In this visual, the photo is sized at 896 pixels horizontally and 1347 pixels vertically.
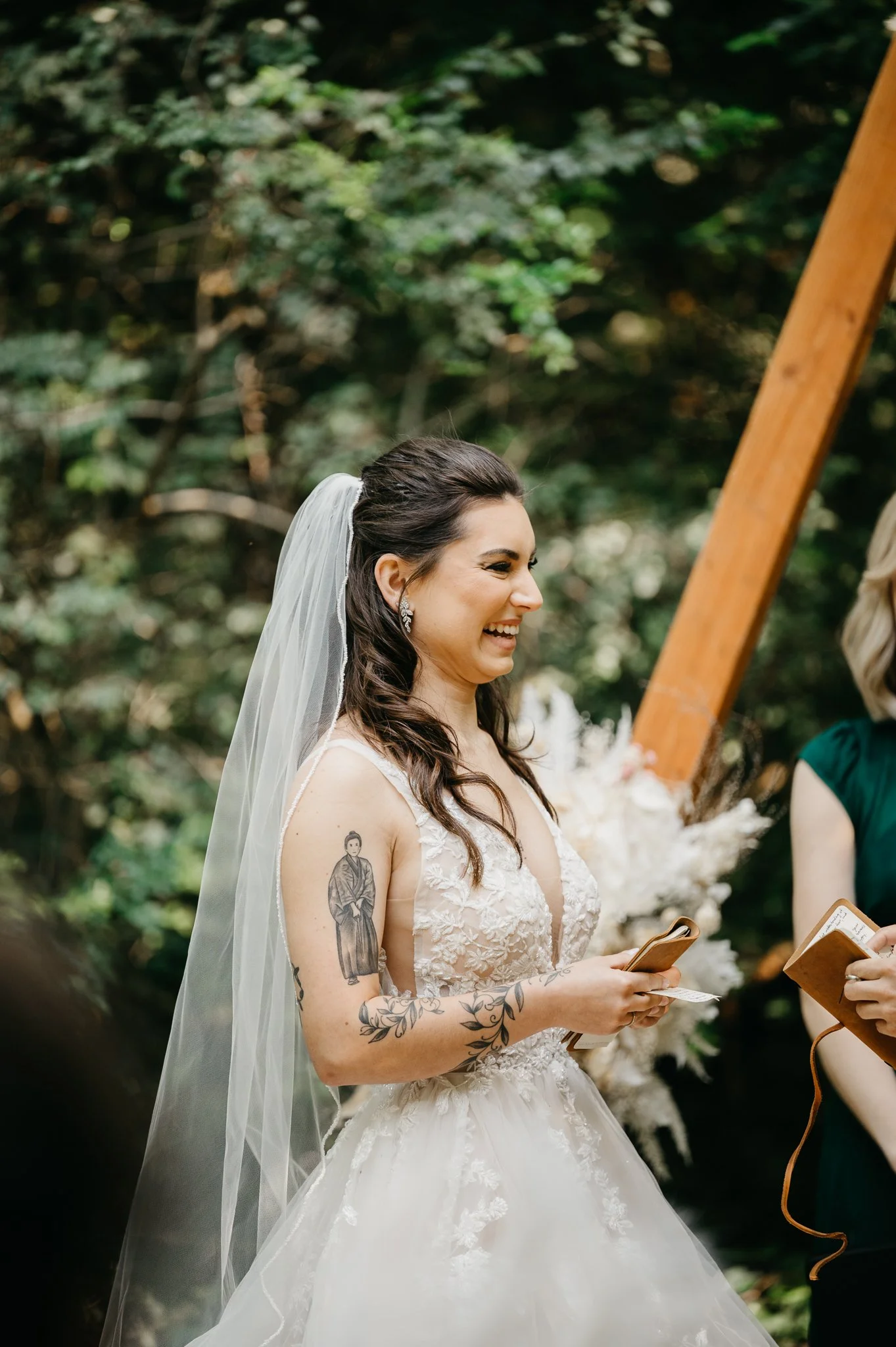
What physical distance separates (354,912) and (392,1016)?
0.16 metres

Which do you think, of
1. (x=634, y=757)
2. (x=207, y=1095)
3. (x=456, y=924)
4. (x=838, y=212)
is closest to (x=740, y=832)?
(x=634, y=757)

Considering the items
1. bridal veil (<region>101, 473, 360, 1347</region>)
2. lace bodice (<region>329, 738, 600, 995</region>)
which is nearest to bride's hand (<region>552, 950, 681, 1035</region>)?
lace bodice (<region>329, 738, 600, 995</region>)

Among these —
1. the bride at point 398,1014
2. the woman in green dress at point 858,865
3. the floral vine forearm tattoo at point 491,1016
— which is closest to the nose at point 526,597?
the bride at point 398,1014

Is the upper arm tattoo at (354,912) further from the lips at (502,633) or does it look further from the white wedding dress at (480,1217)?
the lips at (502,633)

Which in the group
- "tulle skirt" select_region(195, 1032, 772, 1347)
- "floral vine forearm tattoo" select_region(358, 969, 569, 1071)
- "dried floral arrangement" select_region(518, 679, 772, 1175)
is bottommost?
"dried floral arrangement" select_region(518, 679, 772, 1175)

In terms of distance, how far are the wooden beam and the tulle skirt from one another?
3.71 feet

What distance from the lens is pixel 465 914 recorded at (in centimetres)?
174

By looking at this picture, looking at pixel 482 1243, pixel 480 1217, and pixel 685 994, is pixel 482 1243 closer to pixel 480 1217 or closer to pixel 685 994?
pixel 480 1217

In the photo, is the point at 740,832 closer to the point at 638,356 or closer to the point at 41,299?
the point at 638,356

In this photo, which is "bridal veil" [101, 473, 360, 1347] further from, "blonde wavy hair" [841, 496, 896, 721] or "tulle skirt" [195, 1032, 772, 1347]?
"blonde wavy hair" [841, 496, 896, 721]

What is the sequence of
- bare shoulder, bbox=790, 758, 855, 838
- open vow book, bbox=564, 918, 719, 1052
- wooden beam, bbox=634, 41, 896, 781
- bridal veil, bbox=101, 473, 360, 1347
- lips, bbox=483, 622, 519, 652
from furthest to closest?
wooden beam, bbox=634, 41, 896, 781 → bare shoulder, bbox=790, 758, 855, 838 → lips, bbox=483, 622, 519, 652 → bridal veil, bbox=101, 473, 360, 1347 → open vow book, bbox=564, 918, 719, 1052

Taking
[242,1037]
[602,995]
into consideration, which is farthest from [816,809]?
[242,1037]

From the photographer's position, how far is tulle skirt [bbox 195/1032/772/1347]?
1.58 m

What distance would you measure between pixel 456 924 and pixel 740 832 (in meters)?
1.02
